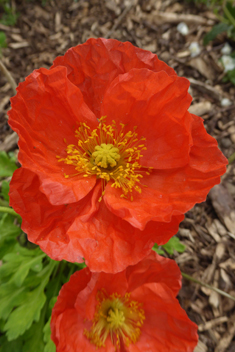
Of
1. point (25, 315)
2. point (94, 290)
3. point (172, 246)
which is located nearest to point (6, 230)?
point (25, 315)

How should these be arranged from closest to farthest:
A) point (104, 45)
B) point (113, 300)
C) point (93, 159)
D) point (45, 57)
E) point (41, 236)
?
1. point (41, 236)
2. point (104, 45)
3. point (93, 159)
4. point (113, 300)
5. point (45, 57)

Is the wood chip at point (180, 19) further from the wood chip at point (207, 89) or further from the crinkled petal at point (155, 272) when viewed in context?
the crinkled petal at point (155, 272)

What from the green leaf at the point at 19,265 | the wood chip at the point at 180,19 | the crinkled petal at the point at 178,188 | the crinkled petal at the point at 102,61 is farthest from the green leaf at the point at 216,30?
the green leaf at the point at 19,265

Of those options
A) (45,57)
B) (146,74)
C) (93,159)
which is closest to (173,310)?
(93,159)

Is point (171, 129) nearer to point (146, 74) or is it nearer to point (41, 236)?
point (146, 74)

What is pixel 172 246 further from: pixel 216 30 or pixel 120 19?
pixel 120 19

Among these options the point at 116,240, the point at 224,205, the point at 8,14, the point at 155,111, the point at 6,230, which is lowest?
the point at 224,205

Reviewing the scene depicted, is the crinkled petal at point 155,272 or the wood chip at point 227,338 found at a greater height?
the crinkled petal at point 155,272
